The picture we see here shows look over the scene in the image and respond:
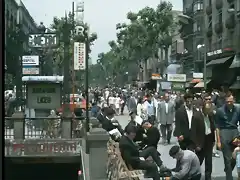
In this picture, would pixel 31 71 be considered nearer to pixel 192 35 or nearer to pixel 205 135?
pixel 205 135

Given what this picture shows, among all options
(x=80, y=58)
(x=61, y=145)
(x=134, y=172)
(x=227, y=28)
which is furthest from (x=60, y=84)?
(x=227, y=28)

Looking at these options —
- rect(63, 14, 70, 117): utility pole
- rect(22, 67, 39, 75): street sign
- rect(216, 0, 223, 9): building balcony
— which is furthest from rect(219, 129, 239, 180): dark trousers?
rect(216, 0, 223, 9): building balcony

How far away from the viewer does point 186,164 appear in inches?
241

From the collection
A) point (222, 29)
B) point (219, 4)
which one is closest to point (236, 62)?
point (222, 29)

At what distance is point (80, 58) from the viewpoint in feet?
47.3

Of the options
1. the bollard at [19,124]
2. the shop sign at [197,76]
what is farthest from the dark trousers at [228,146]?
the shop sign at [197,76]

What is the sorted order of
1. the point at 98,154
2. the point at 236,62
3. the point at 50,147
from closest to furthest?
the point at 98,154
the point at 50,147
the point at 236,62

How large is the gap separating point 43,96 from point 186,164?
9.71m

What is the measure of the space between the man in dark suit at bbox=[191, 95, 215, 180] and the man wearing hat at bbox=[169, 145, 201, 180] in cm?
113

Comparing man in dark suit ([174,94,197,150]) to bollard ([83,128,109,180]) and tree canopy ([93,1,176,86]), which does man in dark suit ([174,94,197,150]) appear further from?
tree canopy ([93,1,176,86])

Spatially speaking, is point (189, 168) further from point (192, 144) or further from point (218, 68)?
point (218, 68)

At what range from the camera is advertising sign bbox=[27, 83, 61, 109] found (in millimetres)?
14777

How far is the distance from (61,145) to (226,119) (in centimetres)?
637

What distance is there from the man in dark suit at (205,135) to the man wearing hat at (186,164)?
1.13 metres
